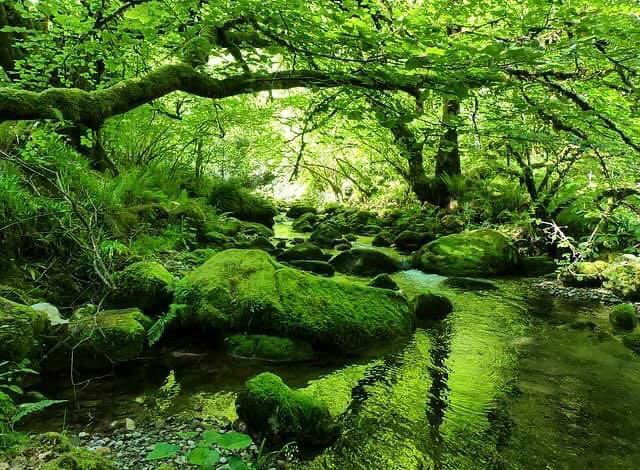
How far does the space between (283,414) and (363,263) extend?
6751 mm

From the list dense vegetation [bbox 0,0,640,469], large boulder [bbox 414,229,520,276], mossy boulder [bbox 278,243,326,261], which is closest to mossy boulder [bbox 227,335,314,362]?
dense vegetation [bbox 0,0,640,469]

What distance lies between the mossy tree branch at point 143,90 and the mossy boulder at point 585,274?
25.6 feet

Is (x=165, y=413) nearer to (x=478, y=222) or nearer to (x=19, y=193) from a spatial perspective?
(x=19, y=193)

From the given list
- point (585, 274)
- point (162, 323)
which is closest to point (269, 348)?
point (162, 323)

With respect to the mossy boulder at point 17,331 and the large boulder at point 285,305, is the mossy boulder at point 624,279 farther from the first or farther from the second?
the mossy boulder at point 17,331

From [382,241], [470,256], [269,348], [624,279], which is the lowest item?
[269,348]

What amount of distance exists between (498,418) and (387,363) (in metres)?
1.43

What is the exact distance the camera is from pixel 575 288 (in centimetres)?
948

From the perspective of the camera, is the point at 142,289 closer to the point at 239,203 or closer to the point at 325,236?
the point at 325,236

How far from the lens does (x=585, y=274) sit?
9516mm

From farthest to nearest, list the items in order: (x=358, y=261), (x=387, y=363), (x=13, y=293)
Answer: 1. (x=358, y=261)
2. (x=387, y=363)
3. (x=13, y=293)

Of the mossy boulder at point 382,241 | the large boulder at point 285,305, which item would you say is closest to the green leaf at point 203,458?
the large boulder at point 285,305

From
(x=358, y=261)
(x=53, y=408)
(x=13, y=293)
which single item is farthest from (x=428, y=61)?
(x=358, y=261)

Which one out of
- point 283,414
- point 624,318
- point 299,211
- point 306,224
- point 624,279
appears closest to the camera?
point 283,414
